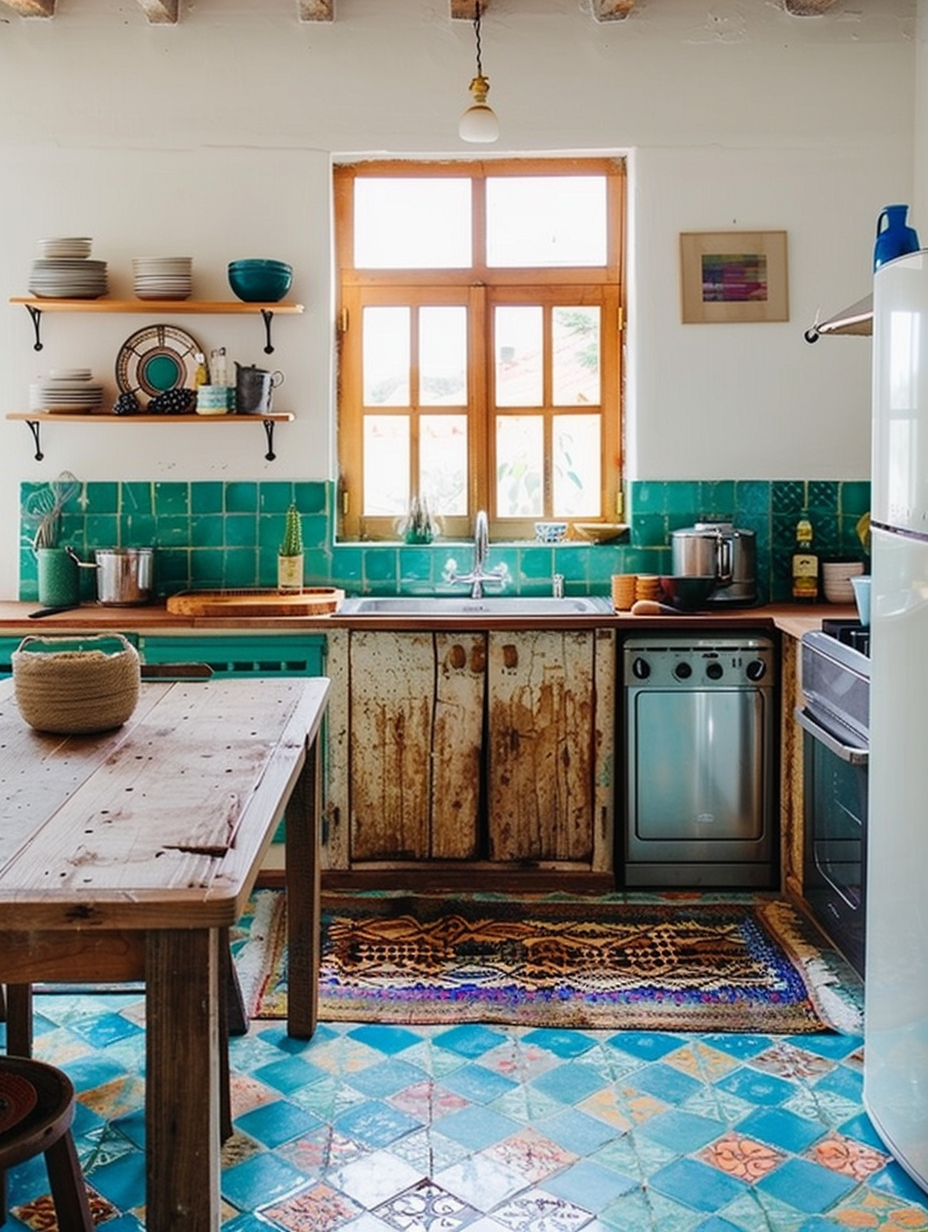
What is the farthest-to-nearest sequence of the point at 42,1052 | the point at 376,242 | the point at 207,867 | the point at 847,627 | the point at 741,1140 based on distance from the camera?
the point at 376,242 < the point at 847,627 < the point at 42,1052 < the point at 741,1140 < the point at 207,867

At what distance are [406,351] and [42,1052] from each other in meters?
2.79

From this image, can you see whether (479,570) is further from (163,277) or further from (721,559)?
(163,277)

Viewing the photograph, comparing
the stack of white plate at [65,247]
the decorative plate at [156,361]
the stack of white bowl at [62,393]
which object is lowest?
the stack of white bowl at [62,393]

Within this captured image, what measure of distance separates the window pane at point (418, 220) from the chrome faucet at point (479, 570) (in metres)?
0.95

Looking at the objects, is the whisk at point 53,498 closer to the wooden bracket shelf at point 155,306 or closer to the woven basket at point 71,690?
the wooden bracket shelf at point 155,306

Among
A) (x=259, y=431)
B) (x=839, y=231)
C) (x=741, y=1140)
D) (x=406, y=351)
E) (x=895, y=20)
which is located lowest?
(x=741, y=1140)

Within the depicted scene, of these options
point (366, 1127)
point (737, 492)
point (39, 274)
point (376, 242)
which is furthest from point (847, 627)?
point (39, 274)

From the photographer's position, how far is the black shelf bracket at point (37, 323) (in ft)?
15.2

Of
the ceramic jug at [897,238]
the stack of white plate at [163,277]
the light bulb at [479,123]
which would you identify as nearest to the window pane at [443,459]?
the stack of white plate at [163,277]

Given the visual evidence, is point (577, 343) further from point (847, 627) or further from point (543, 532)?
Result: point (847, 627)

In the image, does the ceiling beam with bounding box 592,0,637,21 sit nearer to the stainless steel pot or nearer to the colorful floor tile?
the stainless steel pot

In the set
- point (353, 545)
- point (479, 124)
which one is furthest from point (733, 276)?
point (353, 545)

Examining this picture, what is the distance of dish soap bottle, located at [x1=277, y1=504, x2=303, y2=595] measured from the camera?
4555 millimetres

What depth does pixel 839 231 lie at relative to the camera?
4.62 m
